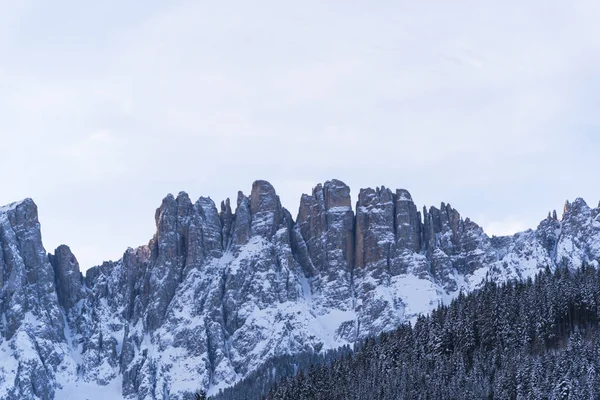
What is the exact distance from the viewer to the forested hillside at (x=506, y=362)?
168 m


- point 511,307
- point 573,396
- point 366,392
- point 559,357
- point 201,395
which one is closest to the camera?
point 201,395

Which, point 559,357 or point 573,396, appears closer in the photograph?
point 573,396

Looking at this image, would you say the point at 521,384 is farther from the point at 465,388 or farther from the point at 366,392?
the point at 366,392

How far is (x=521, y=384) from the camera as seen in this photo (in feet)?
552

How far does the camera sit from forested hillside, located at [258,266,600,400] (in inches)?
6599

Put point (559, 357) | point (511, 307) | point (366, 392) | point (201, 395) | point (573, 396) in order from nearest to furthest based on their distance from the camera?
point (201, 395), point (573, 396), point (559, 357), point (366, 392), point (511, 307)

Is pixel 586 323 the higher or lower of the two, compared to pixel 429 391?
higher

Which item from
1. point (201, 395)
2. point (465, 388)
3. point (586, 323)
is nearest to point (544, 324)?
point (586, 323)

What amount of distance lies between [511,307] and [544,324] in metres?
9.23

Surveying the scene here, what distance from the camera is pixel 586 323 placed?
189125 millimetres

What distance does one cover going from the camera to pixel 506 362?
587 ft

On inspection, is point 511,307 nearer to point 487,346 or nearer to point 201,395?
point 487,346

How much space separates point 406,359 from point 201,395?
86.7m

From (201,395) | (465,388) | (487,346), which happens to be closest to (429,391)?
(465,388)
